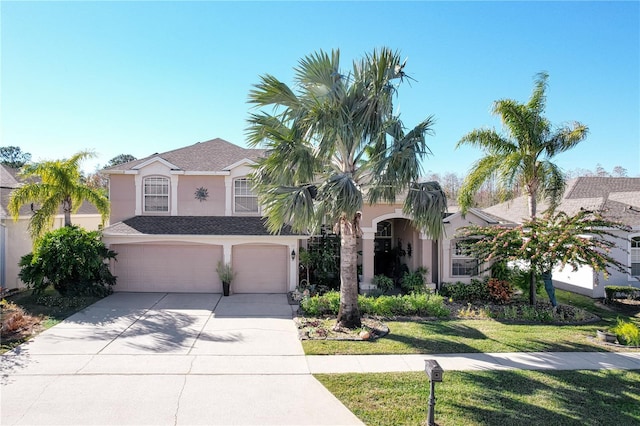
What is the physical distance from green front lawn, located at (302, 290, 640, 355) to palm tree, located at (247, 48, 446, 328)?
4.42 feet

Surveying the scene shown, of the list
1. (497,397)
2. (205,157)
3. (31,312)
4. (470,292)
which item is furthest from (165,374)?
(470,292)

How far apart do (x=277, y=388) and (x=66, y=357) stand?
5119 millimetres

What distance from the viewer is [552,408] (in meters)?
6.26

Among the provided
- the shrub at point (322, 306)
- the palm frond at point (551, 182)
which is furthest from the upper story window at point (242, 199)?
the palm frond at point (551, 182)

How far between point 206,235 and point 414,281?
876 cm

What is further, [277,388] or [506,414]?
[277,388]

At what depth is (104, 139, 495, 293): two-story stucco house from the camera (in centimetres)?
1488

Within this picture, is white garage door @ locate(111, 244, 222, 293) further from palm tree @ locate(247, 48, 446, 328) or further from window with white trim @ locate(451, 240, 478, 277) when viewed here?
window with white trim @ locate(451, 240, 478, 277)

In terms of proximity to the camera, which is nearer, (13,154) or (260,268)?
(260,268)

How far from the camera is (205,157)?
57.0ft

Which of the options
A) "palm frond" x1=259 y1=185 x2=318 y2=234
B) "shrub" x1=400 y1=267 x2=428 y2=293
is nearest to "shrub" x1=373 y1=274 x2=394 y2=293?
"shrub" x1=400 y1=267 x2=428 y2=293

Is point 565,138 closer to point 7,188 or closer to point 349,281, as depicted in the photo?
point 349,281

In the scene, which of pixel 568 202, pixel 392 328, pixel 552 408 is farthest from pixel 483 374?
pixel 568 202

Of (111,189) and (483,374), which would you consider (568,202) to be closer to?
(483,374)
